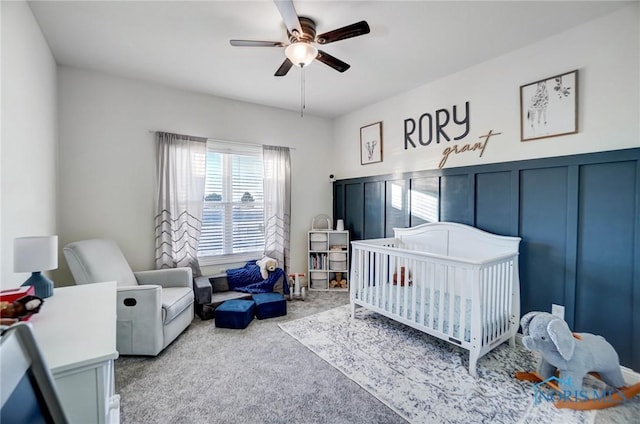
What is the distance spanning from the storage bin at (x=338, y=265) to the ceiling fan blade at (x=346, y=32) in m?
2.83

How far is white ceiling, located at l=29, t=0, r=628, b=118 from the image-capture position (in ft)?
6.30

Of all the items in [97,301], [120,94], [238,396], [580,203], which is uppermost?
[120,94]

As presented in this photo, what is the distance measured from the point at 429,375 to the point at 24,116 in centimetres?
326

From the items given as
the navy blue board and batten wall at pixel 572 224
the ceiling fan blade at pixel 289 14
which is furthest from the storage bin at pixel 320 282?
the ceiling fan blade at pixel 289 14

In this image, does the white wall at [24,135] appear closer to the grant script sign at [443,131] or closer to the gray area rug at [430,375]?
the gray area rug at [430,375]

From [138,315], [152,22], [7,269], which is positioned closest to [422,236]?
[138,315]

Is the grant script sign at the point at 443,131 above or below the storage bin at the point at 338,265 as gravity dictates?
above

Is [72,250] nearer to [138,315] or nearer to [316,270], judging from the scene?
[138,315]

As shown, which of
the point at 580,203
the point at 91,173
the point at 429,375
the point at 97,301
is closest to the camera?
the point at 97,301

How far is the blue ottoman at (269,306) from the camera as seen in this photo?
2961 millimetres

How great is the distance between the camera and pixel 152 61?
8.62ft

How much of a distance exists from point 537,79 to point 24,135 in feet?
12.7

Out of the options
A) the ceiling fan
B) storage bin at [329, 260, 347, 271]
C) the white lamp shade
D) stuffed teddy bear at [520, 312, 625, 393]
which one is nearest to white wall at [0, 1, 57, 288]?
the white lamp shade

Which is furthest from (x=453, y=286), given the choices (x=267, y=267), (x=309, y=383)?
(x=267, y=267)
